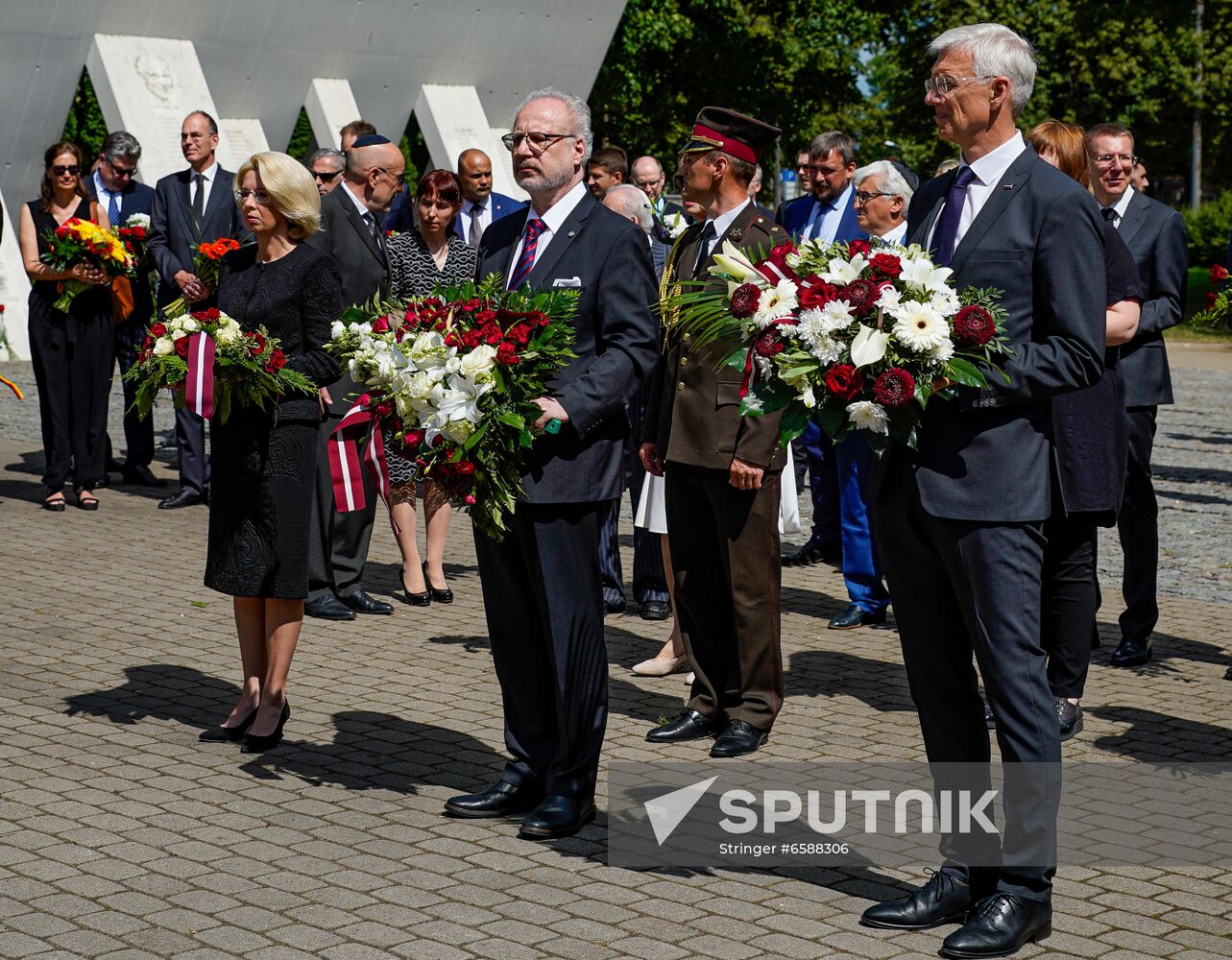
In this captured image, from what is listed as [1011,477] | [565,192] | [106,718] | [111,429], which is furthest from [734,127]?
[111,429]

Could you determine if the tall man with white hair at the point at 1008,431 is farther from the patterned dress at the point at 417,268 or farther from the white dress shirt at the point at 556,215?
the patterned dress at the point at 417,268

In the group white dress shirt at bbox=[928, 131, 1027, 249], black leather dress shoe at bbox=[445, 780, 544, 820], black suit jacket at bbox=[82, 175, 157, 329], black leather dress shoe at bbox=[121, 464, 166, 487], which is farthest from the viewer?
black leather dress shoe at bbox=[121, 464, 166, 487]

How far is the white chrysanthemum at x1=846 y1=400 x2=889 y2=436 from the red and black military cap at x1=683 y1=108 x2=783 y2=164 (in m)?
2.58

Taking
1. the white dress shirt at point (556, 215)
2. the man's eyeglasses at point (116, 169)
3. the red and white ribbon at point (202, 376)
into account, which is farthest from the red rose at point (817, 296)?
the man's eyeglasses at point (116, 169)

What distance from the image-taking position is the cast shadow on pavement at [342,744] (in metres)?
6.21

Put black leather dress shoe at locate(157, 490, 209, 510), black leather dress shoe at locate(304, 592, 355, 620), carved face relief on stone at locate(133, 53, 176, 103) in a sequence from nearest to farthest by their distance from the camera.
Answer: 1. black leather dress shoe at locate(304, 592, 355, 620)
2. black leather dress shoe at locate(157, 490, 209, 510)
3. carved face relief on stone at locate(133, 53, 176, 103)

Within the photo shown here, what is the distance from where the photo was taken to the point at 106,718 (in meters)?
6.91

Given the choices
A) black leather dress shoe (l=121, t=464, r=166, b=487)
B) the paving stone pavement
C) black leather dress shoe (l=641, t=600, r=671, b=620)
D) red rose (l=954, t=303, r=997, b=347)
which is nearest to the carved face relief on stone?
black leather dress shoe (l=121, t=464, r=166, b=487)

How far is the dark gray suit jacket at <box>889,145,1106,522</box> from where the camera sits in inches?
177

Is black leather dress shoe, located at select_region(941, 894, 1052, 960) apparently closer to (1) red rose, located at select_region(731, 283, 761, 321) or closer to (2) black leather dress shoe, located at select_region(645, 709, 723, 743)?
(1) red rose, located at select_region(731, 283, 761, 321)

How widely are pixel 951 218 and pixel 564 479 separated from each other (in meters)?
1.54

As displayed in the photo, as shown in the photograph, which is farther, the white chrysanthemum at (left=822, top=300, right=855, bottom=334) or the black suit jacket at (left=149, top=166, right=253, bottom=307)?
the black suit jacket at (left=149, top=166, right=253, bottom=307)

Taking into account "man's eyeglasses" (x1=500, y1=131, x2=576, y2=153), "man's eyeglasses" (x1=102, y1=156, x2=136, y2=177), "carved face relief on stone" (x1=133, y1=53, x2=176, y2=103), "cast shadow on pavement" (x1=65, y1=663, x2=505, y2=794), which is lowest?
"cast shadow on pavement" (x1=65, y1=663, x2=505, y2=794)

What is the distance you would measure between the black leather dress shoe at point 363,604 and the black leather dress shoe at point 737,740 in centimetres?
294
